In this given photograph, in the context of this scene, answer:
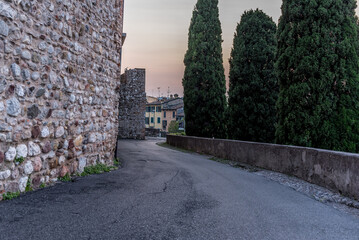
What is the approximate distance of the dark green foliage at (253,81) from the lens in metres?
15.2

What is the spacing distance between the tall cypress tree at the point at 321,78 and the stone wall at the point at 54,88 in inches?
235

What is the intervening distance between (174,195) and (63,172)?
2.31 metres

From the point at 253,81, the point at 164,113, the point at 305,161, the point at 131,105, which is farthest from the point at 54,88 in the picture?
the point at 164,113

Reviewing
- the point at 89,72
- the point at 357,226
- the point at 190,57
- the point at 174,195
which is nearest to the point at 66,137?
the point at 89,72

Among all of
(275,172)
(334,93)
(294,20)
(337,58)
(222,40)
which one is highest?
(222,40)

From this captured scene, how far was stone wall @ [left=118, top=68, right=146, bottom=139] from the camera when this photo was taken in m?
25.6

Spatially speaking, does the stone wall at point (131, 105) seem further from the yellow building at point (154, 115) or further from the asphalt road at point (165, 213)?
the yellow building at point (154, 115)

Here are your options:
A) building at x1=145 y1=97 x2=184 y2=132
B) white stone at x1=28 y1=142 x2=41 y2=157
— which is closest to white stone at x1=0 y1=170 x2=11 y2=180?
white stone at x1=28 y1=142 x2=41 y2=157

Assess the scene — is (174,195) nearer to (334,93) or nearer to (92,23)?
(92,23)

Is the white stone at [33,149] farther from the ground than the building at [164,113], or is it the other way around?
the building at [164,113]

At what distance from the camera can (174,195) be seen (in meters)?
5.04

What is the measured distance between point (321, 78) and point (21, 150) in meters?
8.63

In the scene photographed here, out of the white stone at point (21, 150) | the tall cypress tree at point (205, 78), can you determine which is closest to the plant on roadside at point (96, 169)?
the white stone at point (21, 150)

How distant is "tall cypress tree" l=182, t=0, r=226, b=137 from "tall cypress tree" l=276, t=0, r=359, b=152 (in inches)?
356
